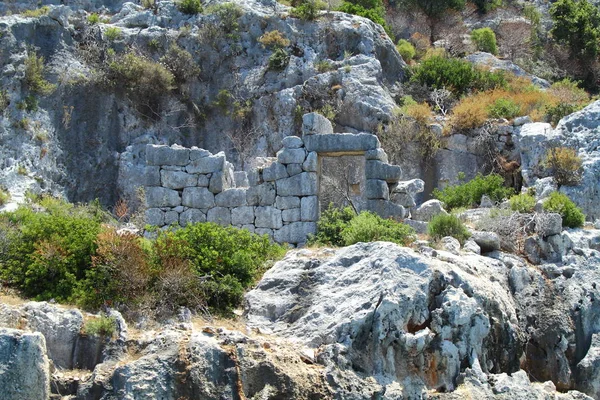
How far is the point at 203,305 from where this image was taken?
520 inches

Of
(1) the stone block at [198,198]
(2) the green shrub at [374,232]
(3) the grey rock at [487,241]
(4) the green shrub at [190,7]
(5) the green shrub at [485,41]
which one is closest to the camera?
(2) the green shrub at [374,232]

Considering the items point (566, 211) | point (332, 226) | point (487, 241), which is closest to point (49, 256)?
point (332, 226)

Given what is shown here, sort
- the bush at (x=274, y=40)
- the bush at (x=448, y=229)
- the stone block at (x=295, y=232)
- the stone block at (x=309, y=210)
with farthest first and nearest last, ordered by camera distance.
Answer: the bush at (x=274, y=40)
the stone block at (x=309, y=210)
the stone block at (x=295, y=232)
the bush at (x=448, y=229)

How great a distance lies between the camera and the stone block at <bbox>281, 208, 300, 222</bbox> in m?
17.9

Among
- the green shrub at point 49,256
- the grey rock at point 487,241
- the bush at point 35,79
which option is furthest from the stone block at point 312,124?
the bush at point 35,79

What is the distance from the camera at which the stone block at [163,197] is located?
18.2 meters

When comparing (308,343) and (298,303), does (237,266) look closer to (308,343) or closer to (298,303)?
(298,303)

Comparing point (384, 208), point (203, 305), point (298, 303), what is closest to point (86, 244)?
point (203, 305)

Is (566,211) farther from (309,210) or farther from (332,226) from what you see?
(309,210)

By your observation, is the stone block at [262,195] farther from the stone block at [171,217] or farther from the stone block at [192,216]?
the stone block at [171,217]

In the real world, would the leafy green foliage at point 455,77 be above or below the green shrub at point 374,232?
above

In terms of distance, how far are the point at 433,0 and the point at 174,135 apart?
12.4m

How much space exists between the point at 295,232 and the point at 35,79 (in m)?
11.3

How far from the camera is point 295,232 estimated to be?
17.8 m
